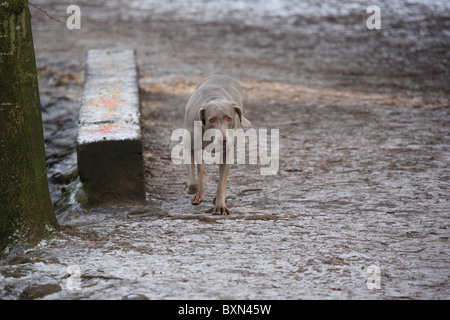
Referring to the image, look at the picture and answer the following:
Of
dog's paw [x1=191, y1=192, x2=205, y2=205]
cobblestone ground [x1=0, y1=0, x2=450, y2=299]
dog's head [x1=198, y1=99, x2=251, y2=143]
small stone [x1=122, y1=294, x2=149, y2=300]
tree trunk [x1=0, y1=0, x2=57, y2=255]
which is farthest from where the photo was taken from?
dog's paw [x1=191, y1=192, x2=205, y2=205]

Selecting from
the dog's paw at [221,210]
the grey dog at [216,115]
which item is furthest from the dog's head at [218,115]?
the dog's paw at [221,210]

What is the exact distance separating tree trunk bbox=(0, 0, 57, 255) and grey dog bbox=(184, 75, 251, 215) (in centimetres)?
163

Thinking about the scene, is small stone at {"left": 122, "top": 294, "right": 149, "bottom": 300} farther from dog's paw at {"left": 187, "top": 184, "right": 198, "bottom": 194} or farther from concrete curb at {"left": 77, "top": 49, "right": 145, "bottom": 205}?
dog's paw at {"left": 187, "top": 184, "right": 198, "bottom": 194}

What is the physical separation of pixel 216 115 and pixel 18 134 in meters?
1.83

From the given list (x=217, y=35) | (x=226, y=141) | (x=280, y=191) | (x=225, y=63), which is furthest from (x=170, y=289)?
(x=217, y=35)

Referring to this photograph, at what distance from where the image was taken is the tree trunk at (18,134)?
14.9ft

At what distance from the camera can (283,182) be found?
6977 millimetres

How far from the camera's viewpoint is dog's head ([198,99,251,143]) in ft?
18.4

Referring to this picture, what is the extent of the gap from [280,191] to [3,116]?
322cm

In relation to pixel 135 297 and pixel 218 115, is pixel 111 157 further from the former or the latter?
pixel 135 297

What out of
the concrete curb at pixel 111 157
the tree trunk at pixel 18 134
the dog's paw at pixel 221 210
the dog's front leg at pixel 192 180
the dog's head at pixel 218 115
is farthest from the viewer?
the dog's front leg at pixel 192 180

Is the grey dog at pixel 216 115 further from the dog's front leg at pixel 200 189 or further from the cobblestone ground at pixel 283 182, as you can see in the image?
the cobblestone ground at pixel 283 182

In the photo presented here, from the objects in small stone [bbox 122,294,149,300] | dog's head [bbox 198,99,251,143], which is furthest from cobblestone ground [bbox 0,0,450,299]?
dog's head [bbox 198,99,251,143]
